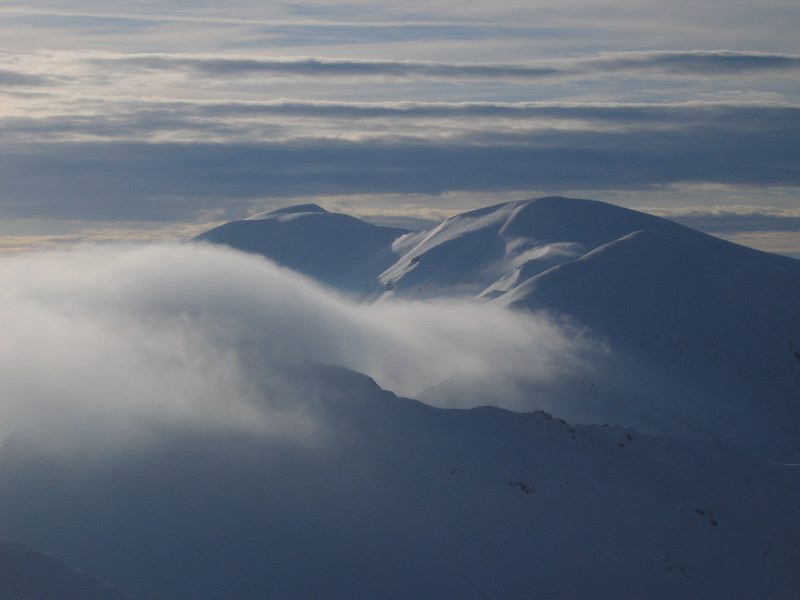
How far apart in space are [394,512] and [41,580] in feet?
46.4

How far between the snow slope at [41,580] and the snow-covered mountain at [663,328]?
102 feet

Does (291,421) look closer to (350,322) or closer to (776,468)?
(776,468)

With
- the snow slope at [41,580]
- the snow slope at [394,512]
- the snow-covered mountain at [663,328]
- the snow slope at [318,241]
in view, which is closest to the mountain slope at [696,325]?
the snow-covered mountain at [663,328]

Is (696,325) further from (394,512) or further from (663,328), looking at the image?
(394,512)

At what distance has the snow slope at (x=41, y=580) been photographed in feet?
87.2

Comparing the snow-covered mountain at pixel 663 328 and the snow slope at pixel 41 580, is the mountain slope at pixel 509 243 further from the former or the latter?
the snow slope at pixel 41 580

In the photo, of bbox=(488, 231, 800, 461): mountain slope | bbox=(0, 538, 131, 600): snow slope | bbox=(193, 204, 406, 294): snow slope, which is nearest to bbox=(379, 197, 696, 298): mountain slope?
bbox=(193, 204, 406, 294): snow slope

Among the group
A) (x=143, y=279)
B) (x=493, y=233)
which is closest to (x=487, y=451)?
(x=143, y=279)

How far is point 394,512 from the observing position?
38.8m

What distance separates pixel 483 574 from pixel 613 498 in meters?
6.91

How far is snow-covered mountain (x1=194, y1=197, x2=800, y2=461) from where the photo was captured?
198 ft

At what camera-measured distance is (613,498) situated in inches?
1642

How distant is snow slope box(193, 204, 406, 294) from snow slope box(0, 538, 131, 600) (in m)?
109

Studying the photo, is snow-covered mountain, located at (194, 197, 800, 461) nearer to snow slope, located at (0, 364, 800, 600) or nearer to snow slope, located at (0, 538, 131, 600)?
snow slope, located at (0, 364, 800, 600)
